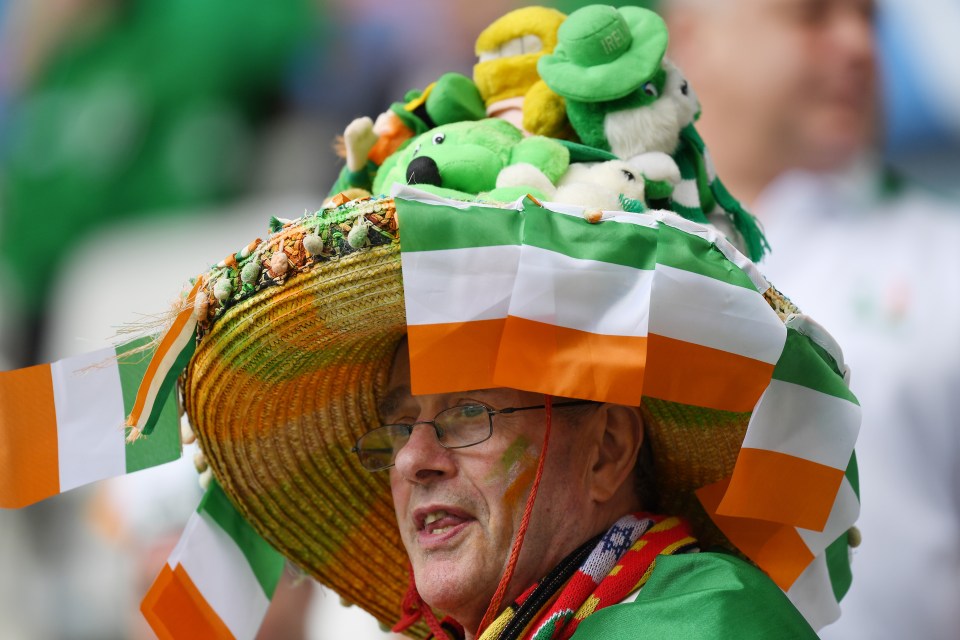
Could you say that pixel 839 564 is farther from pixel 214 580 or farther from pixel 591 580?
pixel 214 580

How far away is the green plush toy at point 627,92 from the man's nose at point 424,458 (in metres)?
0.57

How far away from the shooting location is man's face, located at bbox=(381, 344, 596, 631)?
2.15 m

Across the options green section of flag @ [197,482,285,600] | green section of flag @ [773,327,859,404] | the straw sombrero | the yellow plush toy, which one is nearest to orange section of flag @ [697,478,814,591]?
the straw sombrero

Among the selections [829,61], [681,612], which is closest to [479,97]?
[681,612]

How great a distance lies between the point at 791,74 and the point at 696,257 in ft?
7.31

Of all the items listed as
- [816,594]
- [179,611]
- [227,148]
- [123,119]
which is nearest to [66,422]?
[179,611]

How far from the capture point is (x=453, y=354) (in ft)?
6.05

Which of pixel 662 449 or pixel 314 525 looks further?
pixel 314 525

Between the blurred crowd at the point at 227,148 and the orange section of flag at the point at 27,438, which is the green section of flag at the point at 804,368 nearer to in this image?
the orange section of flag at the point at 27,438

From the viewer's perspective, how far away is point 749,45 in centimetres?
401

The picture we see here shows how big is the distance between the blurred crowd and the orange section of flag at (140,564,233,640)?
5.77 ft

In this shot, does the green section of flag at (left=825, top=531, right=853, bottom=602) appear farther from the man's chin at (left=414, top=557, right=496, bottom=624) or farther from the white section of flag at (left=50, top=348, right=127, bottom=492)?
the white section of flag at (left=50, top=348, right=127, bottom=492)

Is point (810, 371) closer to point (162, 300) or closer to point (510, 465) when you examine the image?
point (510, 465)

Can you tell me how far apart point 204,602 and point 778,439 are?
1.18 metres
